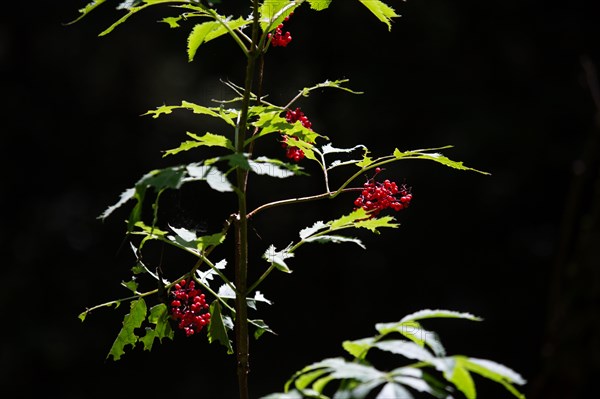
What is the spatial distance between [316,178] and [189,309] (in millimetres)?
4767

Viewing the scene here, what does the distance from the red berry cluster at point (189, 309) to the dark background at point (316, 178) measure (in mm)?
4160

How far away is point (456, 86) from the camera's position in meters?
5.72

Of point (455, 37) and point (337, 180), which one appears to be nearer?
point (337, 180)

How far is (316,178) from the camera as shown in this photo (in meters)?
5.75

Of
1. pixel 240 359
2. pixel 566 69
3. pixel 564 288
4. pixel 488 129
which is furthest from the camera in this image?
pixel 566 69

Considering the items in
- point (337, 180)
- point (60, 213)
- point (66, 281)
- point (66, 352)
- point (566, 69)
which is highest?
point (566, 69)

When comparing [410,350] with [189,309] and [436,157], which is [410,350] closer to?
[436,157]

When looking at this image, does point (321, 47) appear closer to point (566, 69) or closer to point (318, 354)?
point (566, 69)

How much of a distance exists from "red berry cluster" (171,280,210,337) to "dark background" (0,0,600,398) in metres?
4.16

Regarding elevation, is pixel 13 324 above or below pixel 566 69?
below

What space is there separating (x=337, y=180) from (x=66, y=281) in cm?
210

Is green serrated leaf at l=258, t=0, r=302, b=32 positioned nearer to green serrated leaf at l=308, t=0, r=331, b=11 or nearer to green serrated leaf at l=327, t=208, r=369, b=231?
green serrated leaf at l=308, t=0, r=331, b=11

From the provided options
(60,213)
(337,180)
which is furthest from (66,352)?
(337,180)

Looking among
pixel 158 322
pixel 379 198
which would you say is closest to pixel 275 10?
pixel 379 198
